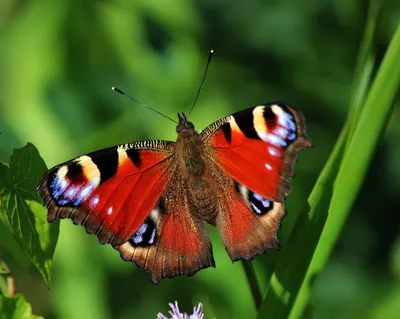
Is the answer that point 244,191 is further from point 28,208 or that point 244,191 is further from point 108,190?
point 28,208

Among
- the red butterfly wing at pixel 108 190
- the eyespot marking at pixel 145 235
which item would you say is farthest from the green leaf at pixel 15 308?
the eyespot marking at pixel 145 235

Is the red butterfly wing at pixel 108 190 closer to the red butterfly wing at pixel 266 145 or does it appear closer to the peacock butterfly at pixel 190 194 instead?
the peacock butterfly at pixel 190 194

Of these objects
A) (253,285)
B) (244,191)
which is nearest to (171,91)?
(244,191)

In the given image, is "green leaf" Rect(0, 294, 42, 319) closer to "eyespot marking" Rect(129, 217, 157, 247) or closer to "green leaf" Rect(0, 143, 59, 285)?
"green leaf" Rect(0, 143, 59, 285)

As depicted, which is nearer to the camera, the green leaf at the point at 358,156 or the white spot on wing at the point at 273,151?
the green leaf at the point at 358,156

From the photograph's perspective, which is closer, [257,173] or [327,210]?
[327,210]

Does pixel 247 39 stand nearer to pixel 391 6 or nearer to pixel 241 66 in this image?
pixel 241 66
